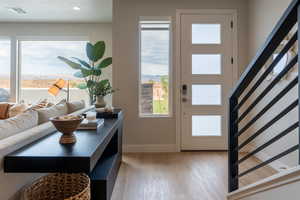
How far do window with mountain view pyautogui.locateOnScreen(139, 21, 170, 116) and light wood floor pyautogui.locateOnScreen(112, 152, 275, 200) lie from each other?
81 centimetres

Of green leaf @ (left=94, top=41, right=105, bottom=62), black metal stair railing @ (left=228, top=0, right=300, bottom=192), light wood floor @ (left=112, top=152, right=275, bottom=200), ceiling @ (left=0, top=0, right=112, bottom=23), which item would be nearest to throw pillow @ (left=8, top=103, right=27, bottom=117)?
green leaf @ (left=94, top=41, right=105, bottom=62)

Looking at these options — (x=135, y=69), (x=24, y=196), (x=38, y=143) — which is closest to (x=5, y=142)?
(x=38, y=143)

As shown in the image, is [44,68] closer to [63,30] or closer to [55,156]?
[63,30]

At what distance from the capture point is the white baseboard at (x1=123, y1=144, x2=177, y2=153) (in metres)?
3.87

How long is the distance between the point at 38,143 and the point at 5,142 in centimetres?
24

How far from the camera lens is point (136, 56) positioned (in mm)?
3838

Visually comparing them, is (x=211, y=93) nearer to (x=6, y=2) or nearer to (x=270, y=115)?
(x=270, y=115)

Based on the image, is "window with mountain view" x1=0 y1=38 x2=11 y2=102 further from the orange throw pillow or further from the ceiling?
the orange throw pillow

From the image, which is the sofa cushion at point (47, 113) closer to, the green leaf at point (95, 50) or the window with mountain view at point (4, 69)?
the green leaf at point (95, 50)

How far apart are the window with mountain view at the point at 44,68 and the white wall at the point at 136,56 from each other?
6.72ft

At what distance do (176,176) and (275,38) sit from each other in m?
2.14

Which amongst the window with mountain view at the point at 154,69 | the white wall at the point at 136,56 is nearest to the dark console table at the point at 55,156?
the white wall at the point at 136,56

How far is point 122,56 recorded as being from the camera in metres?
3.84

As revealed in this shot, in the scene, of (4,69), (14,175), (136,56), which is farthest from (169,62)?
(4,69)
